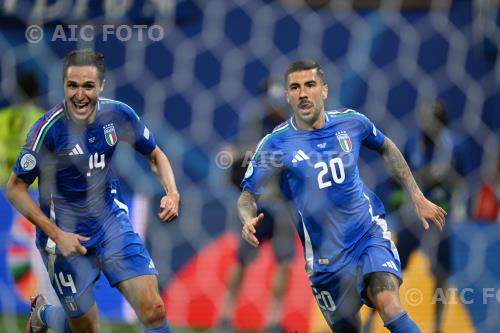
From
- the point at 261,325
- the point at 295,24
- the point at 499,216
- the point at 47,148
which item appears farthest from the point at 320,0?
the point at 47,148

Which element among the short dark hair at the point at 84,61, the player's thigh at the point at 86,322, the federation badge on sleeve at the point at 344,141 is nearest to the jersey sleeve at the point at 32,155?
the short dark hair at the point at 84,61

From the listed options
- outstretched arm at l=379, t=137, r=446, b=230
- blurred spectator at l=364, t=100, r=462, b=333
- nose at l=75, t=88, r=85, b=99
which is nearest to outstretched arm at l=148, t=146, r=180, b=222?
nose at l=75, t=88, r=85, b=99

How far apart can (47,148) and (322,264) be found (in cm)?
154

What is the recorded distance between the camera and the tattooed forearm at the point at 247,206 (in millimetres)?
5215

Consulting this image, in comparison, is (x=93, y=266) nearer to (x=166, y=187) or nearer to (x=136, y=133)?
(x=166, y=187)

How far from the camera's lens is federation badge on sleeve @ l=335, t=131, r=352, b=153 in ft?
17.8

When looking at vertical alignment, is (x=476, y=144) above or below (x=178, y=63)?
below

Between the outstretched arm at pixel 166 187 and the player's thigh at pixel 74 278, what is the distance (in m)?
0.49

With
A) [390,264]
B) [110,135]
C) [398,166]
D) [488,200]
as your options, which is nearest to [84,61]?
[110,135]

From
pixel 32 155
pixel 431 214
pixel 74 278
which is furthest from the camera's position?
pixel 74 278

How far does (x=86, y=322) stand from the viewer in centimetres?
553

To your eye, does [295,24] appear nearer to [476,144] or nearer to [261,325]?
[476,144]

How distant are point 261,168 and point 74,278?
114 cm

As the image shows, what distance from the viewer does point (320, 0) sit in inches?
337
